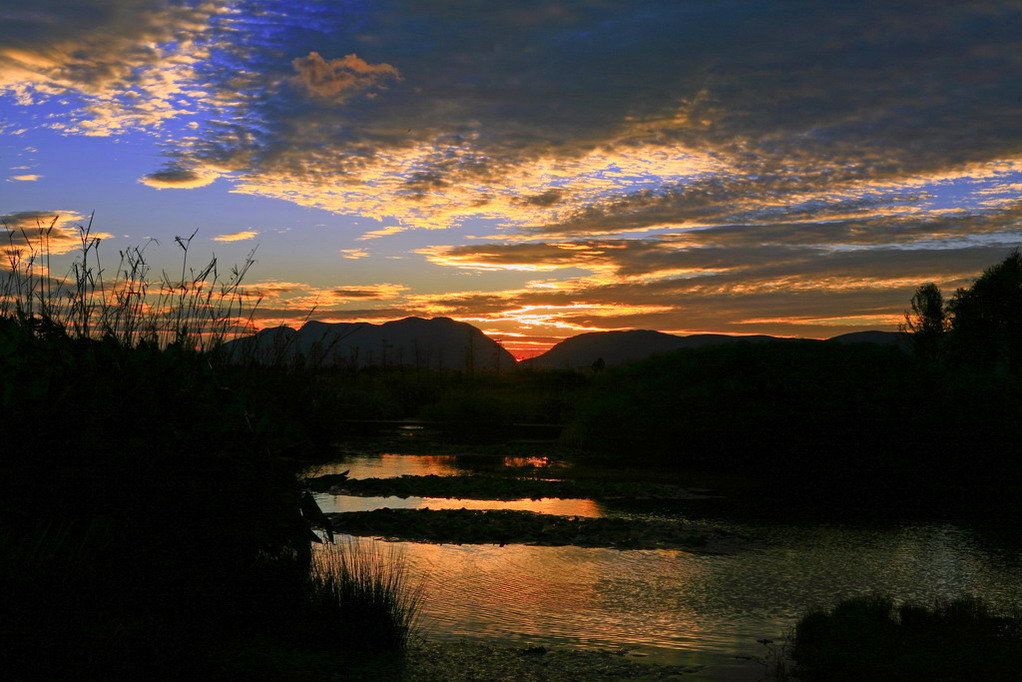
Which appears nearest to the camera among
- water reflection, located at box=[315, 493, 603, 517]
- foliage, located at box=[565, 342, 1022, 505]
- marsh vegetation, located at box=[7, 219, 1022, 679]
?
marsh vegetation, located at box=[7, 219, 1022, 679]

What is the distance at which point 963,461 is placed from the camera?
2653cm

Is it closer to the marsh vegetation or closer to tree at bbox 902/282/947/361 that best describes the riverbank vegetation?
the marsh vegetation

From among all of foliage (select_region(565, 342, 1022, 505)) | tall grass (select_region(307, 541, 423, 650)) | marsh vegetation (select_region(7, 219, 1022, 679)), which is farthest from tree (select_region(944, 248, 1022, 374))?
tall grass (select_region(307, 541, 423, 650))

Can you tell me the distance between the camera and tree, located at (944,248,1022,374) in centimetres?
5134

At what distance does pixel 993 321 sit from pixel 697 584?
162 feet

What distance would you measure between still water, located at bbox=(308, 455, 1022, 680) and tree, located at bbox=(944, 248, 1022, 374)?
1573 inches

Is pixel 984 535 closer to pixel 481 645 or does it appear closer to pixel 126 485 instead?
pixel 481 645

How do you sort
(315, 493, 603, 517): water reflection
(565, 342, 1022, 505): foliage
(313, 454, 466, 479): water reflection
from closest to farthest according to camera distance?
(315, 493, 603, 517): water reflection
(313, 454, 466, 479): water reflection
(565, 342, 1022, 505): foliage

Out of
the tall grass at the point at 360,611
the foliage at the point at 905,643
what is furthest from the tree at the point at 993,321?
the tall grass at the point at 360,611

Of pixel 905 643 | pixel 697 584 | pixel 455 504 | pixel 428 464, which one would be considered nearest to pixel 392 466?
pixel 428 464

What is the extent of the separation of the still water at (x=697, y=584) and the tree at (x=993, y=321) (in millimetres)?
39951

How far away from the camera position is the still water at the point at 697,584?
367 inches

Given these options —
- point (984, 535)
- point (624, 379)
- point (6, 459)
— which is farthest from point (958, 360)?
point (6, 459)

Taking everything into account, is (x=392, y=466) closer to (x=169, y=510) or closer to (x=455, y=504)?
(x=455, y=504)
